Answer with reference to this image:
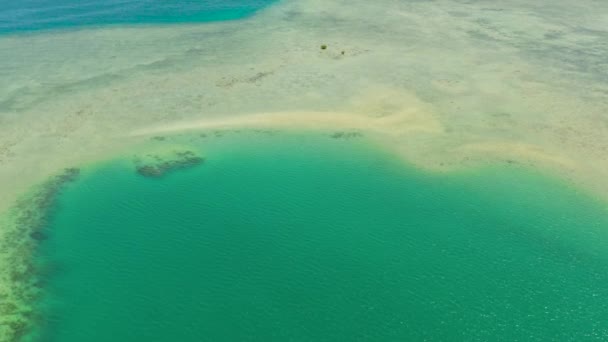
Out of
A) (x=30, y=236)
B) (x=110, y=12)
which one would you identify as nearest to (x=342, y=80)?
(x=30, y=236)

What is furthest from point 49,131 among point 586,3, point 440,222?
point 586,3

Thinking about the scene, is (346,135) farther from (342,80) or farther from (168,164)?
(168,164)

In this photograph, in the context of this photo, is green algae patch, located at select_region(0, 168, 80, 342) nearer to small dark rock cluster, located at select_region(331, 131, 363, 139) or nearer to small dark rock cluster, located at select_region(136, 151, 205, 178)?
small dark rock cluster, located at select_region(136, 151, 205, 178)

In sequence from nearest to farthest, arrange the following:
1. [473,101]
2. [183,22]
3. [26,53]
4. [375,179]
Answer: [375,179] → [473,101] → [26,53] → [183,22]

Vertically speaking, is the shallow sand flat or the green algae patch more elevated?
the shallow sand flat

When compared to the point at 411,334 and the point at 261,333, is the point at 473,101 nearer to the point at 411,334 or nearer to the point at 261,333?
the point at 411,334

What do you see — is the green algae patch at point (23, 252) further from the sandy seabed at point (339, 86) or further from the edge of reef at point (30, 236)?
the sandy seabed at point (339, 86)

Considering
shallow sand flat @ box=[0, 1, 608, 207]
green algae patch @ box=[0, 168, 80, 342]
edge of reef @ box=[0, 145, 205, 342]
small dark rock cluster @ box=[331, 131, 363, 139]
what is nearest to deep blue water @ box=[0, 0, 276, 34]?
shallow sand flat @ box=[0, 1, 608, 207]
